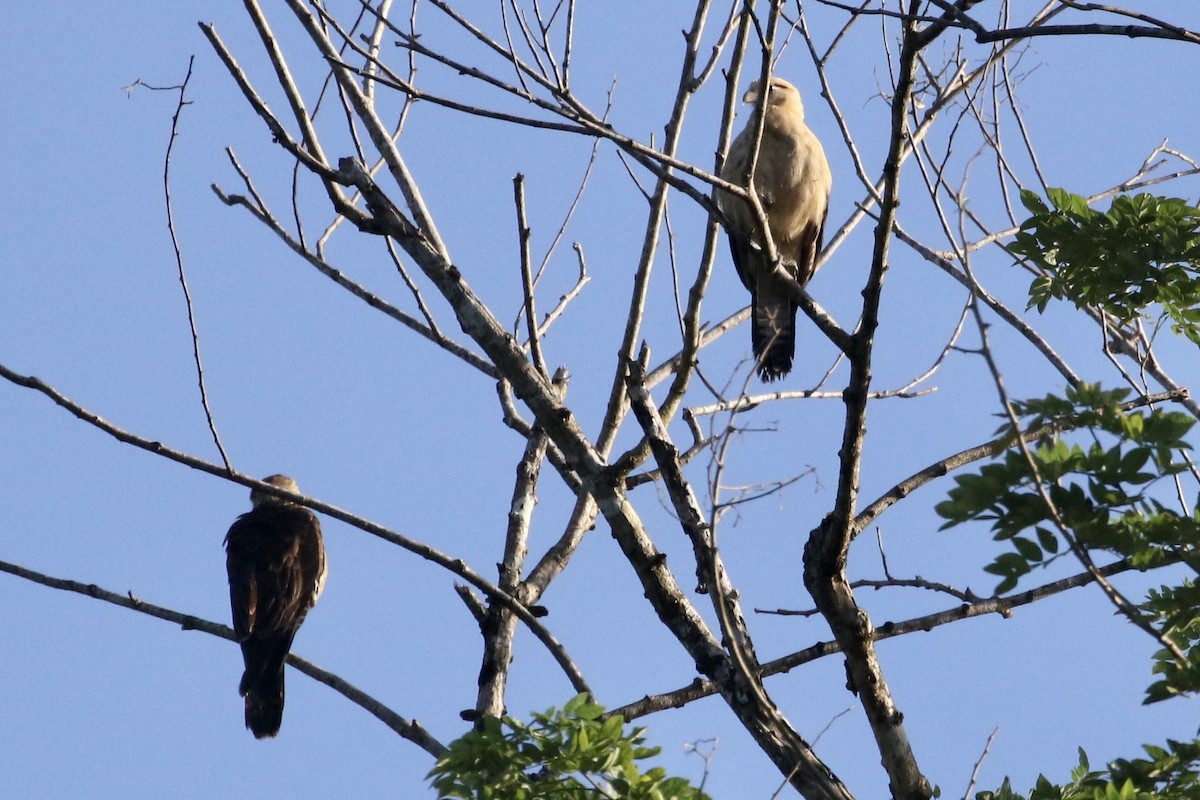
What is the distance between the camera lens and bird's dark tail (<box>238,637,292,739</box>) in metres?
5.64

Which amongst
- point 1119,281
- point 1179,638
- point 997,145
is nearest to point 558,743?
point 1179,638

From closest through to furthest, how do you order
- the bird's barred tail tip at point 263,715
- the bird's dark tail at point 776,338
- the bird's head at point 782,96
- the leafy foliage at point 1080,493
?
the leafy foliage at point 1080,493 → the bird's barred tail tip at point 263,715 → the bird's dark tail at point 776,338 → the bird's head at point 782,96

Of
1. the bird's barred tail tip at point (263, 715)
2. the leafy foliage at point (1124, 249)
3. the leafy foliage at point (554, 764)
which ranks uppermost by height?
the bird's barred tail tip at point (263, 715)

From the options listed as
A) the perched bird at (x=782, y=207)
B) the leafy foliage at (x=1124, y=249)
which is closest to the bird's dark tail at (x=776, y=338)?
the perched bird at (x=782, y=207)

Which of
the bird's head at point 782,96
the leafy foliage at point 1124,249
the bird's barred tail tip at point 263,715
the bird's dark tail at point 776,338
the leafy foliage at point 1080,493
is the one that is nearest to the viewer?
the leafy foliage at point 1080,493

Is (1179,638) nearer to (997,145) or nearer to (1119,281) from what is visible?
(1119,281)

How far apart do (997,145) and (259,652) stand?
12.1 ft

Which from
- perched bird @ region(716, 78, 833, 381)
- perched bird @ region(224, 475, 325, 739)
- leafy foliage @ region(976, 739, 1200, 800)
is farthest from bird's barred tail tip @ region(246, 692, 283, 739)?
leafy foliage @ region(976, 739, 1200, 800)

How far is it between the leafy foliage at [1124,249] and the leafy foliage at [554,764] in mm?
1798

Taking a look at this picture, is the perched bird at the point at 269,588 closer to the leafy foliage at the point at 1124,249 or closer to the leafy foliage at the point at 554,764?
the leafy foliage at the point at 554,764

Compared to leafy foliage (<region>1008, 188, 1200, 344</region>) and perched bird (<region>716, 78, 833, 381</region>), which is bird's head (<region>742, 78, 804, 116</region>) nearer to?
perched bird (<region>716, 78, 833, 381</region>)

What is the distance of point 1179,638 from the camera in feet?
10.4

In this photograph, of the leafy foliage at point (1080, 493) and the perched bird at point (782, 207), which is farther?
the perched bird at point (782, 207)

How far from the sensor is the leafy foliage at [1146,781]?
106 inches
